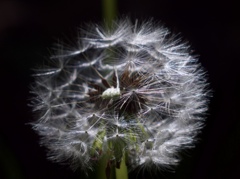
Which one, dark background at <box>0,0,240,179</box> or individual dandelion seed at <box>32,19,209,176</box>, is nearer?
individual dandelion seed at <box>32,19,209,176</box>

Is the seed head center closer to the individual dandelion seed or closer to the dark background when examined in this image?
the individual dandelion seed

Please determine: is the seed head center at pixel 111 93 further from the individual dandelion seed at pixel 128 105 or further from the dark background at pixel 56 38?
the dark background at pixel 56 38

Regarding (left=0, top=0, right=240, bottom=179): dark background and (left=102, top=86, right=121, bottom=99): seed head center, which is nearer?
(left=102, top=86, right=121, bottom=99): seed head center

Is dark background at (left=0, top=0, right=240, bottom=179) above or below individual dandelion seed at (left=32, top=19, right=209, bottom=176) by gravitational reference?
above

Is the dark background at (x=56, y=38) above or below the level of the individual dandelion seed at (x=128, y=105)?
above

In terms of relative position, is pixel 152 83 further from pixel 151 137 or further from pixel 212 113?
pixel 212 113

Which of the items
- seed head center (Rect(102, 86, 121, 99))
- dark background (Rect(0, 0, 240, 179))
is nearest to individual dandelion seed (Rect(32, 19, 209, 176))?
seed head center (Rect(102, 86, 121, 99))

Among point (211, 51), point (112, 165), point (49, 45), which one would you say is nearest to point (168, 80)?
point (112, 165)

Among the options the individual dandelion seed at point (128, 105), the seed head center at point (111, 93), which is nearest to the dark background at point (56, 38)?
the individual dandelion seed at point (128, 105)

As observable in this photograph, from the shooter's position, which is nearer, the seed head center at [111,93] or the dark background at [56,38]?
the seed head center at [111,93]
